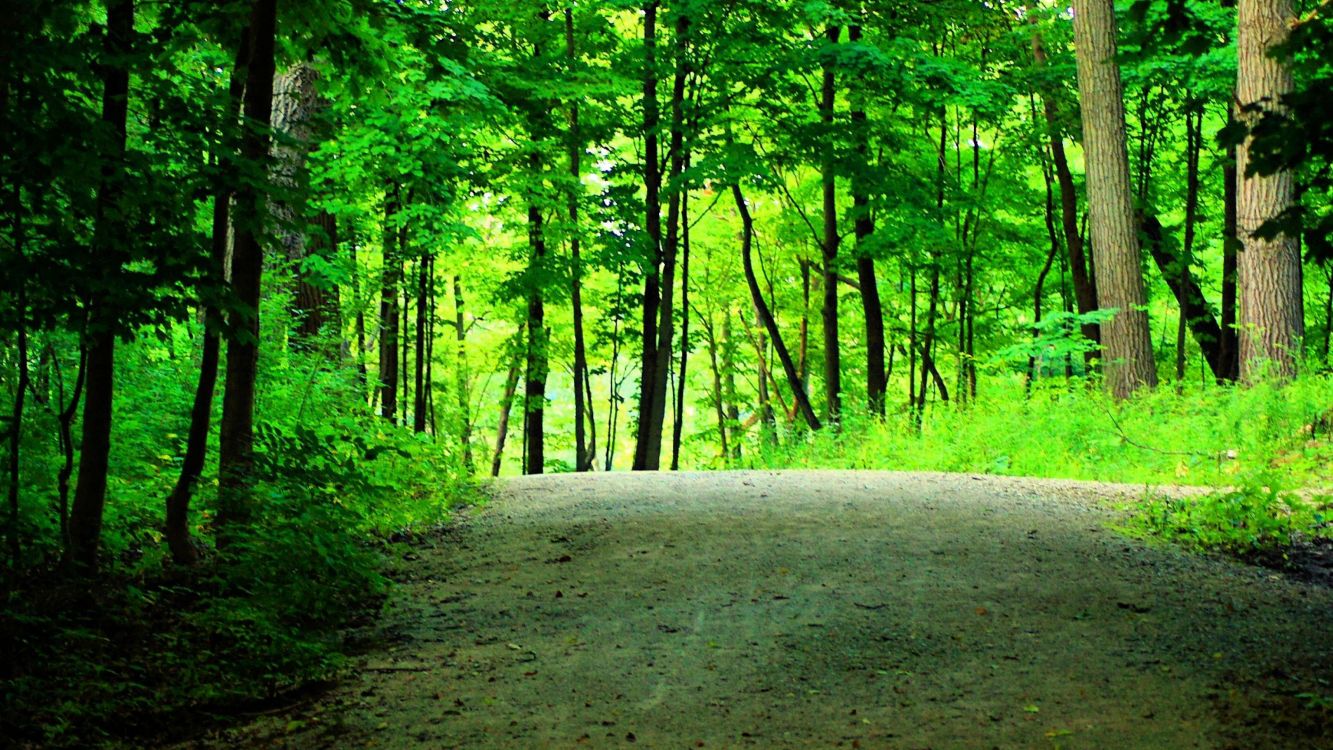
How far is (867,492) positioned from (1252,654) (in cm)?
513

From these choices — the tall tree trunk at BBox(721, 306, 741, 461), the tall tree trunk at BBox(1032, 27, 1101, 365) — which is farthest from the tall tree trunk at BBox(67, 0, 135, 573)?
the tall tree trunk at BBox(721, 306, 741, 461)

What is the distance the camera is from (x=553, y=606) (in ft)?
20.4

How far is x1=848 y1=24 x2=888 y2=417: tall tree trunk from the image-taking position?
1855 centimetres

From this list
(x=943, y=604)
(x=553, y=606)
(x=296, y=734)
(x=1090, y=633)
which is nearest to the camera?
(x=296, y=734)

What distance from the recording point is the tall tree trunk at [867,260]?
18547 mm

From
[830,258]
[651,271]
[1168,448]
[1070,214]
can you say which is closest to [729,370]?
[830,258]

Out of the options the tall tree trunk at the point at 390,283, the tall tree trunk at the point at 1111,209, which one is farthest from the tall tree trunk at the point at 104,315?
the tall tree trunk at the point at 1111,209

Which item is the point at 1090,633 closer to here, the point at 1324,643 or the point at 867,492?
the point at 1324,643

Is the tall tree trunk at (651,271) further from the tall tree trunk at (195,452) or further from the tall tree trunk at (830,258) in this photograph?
the tall tree trunk at (195,452)

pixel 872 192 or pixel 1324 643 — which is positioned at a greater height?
pixel 872 192

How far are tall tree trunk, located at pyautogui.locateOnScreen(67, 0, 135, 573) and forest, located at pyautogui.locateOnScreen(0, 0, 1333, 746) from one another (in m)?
0.02

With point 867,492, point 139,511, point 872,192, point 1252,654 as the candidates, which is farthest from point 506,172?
point 1252,654

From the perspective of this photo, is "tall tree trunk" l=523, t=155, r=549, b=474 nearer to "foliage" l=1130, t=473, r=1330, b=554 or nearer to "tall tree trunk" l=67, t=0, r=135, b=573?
"foliage" l=1130, t=473, r=1330, b=554

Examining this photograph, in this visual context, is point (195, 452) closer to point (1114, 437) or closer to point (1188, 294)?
point (1114, 437)
